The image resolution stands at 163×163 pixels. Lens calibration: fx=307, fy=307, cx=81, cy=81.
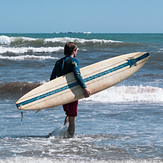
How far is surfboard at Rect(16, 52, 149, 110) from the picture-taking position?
13.3 feet

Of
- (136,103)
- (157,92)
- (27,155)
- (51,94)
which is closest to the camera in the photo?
(27,155)

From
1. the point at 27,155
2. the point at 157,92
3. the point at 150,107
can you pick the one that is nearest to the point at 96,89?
the point at 27,155

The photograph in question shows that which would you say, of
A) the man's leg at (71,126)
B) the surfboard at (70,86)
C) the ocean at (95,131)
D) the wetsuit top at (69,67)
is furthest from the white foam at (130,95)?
the wetsuit top at (69,67)

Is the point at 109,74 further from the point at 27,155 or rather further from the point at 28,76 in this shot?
the point at 28,76

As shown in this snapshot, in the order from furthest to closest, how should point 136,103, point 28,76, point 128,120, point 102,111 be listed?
1. point 28,76
2. point 136,103
3. point 102,111
4. point 128,120

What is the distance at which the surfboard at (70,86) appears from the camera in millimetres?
4059

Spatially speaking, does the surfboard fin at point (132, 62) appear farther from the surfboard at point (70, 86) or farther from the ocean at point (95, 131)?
the ocean at point (95, 131)

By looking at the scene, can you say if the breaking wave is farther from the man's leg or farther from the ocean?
the man's leg

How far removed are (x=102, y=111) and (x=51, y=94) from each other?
6.23 feet

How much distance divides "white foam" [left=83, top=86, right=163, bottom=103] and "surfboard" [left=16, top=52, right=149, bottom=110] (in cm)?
255

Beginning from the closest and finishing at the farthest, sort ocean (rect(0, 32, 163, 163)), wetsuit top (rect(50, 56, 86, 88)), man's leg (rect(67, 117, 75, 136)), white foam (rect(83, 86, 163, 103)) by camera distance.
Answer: ocean (rect(0, 32, 163, 163))
wetsuit top (rect(50, 56, 86, 88))
man's leg (rect(67, 117, 75, 136))
white foam (rect(83, 86, 163, 103))

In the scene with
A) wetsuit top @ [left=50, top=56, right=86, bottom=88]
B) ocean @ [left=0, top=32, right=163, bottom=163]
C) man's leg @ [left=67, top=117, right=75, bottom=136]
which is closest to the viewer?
ocean @ [left=0, top=32, right=163, bottom=163]

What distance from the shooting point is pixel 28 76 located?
11.2 m

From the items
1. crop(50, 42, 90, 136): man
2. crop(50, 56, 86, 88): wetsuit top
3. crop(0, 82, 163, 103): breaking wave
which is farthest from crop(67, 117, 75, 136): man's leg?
crop(0, 82, 163, 103): breaking wave
